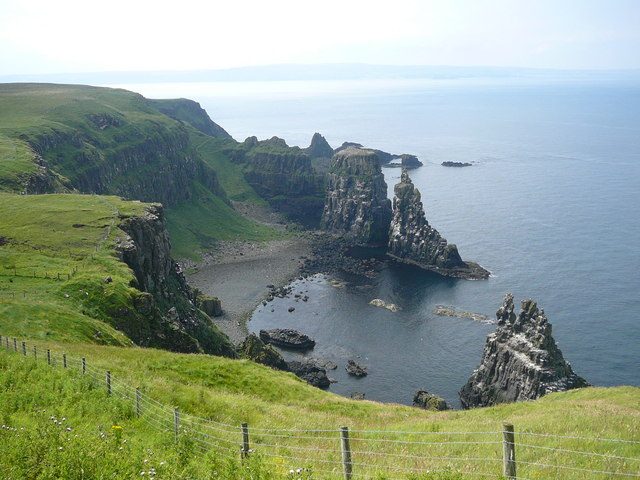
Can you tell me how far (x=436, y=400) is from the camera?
8588cm

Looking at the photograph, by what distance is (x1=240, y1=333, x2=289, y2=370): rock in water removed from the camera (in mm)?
99188

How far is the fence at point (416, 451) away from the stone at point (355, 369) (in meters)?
73.9

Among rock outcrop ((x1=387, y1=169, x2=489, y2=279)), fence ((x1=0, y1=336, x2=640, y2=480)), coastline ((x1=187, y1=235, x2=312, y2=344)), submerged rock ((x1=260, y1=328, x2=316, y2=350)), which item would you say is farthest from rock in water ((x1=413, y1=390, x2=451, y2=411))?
rock outcrop ((x1=387, y1=169, x2=489, y2=279))

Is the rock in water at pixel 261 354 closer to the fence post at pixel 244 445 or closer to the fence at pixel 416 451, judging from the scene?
the fence at pixel 416 451

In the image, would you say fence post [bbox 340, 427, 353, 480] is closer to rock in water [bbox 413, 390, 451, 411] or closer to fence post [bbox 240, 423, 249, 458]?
fence post [bbox 240, 423, 249, 458]

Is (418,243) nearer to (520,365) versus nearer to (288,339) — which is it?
(288,339)

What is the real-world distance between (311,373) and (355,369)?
28.2ft

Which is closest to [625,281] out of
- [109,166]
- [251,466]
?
[251,466]

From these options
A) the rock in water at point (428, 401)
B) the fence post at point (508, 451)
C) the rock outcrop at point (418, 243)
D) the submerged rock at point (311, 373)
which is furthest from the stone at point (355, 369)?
the fence post at point (508, 451)

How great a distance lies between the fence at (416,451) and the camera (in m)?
18.4

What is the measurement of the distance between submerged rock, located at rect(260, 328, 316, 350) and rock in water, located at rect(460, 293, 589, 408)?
3554cm

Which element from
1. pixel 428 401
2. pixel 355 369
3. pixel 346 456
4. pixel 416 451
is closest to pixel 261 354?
pixel 355 369

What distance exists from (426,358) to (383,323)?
20.6m

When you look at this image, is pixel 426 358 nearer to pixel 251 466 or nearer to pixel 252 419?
pixel 252 419
